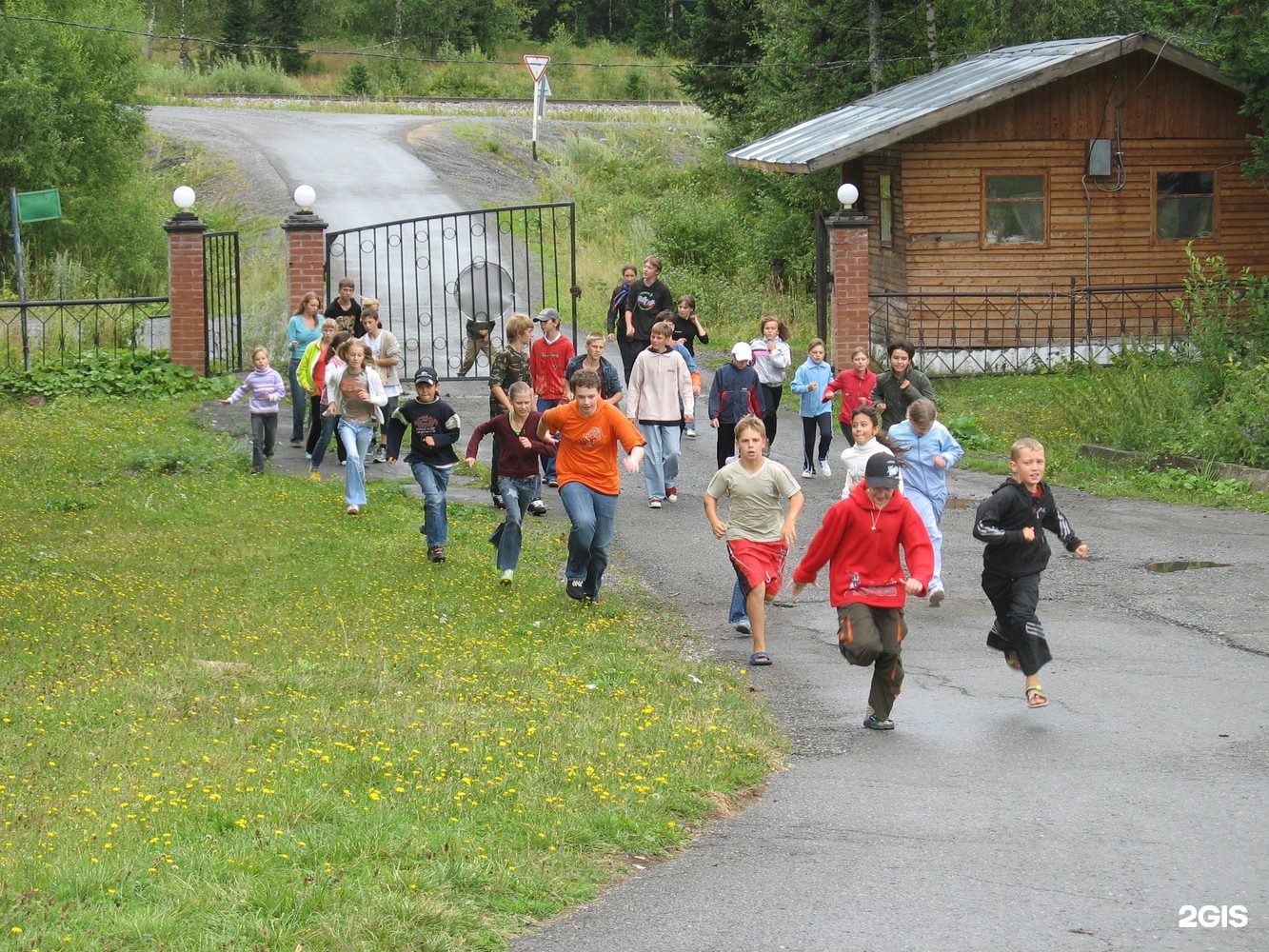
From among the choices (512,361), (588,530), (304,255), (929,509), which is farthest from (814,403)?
(304,255)

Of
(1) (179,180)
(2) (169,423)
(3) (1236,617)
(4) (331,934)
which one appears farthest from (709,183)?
(4) (331,934)

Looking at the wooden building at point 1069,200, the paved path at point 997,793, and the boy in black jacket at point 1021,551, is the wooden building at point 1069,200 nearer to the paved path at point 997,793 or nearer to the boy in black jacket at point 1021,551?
the paved path at point 997,793

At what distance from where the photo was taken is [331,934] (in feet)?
17.6

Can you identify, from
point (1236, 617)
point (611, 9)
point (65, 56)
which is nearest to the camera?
point (1236, 617)

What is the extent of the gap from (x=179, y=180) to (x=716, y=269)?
13.8 meters

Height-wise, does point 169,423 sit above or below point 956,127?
below

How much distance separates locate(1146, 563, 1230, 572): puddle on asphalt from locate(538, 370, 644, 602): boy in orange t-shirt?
435cm

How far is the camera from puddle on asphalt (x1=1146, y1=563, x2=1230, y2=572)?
12234 mm

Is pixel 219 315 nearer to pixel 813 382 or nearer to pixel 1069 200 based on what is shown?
pixel 813 382

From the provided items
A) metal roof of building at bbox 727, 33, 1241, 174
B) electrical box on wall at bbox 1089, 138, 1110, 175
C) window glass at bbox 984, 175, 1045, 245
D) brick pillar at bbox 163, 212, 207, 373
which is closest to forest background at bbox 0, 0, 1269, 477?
metal roof of building at bbox 727, 33, 1241, 174

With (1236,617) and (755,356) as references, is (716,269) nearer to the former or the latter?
(755,356)

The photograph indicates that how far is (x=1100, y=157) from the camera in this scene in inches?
913

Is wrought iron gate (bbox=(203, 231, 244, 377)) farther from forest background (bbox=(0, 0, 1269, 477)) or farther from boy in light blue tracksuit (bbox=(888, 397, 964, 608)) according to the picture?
→ boy in light blue tracksuit (bbox=(888, 397, 964, 608))

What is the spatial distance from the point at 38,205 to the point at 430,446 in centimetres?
1263
